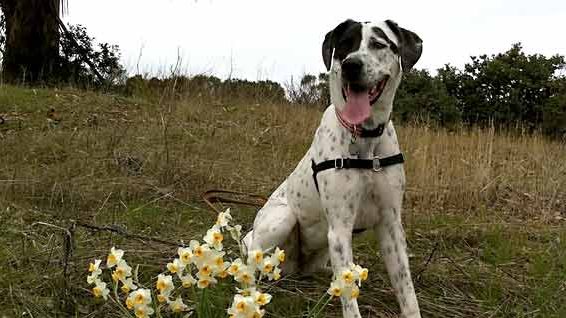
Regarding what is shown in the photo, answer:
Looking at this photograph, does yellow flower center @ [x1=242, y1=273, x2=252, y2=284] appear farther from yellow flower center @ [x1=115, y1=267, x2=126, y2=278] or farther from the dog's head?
the dog's head

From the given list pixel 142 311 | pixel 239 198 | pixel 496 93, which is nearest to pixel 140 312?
pixel 142 311

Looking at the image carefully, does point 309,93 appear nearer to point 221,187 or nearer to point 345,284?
point 221,187

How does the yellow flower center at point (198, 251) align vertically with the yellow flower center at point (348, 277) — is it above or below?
above

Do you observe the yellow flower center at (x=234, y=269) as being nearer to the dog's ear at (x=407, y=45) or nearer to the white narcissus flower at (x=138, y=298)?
the white narcissus flower at (x=138, y=298)

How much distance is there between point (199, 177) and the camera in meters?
5.06

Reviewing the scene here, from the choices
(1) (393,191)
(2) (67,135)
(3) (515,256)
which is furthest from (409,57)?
(2) (67,135)

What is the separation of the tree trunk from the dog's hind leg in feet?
22.9

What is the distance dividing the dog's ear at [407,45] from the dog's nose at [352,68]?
30 centimetres

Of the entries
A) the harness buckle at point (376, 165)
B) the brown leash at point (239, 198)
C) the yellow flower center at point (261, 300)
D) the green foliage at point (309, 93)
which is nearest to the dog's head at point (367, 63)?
the harness buckle at point (376, 165)

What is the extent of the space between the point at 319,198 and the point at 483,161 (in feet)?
11.7

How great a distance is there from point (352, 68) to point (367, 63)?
0.24ft

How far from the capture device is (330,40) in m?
2.81

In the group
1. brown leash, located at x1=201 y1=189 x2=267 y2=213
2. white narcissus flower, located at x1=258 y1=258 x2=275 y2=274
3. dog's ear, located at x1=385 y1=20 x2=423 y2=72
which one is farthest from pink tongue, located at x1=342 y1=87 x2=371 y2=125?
brown leash, located at x1=201 y1=189 x2=267 y2=213

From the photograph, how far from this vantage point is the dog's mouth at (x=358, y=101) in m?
2.52
